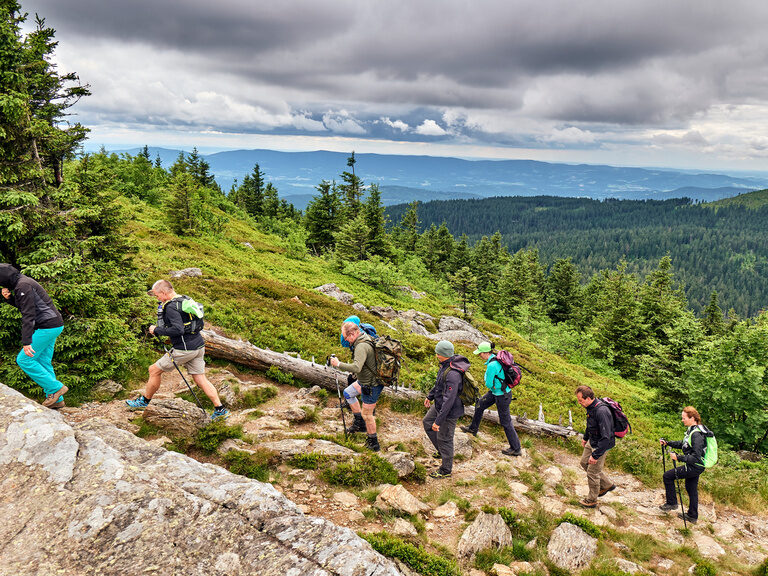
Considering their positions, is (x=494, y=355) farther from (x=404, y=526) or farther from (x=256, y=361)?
(x=256, y=361)

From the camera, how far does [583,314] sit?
49844 millimetres

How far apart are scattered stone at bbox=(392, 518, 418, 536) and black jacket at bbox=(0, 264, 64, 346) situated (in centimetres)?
→ 698

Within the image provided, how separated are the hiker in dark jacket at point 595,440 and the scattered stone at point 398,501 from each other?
3.73 m

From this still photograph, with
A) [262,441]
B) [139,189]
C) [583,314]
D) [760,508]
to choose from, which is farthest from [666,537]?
[139,189]

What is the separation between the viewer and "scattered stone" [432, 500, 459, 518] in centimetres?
681

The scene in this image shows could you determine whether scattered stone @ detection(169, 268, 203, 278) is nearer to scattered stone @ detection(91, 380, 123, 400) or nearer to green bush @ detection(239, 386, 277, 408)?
scattered stone @ detection(91, 380, 123, 400)

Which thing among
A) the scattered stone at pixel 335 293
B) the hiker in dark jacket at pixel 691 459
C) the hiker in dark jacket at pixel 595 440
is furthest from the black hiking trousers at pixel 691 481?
the scattered stone at pixel 335 293

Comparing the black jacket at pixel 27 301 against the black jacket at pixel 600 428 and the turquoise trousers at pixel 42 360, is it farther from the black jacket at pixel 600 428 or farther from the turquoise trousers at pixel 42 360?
the black jacket at pixel 600 428

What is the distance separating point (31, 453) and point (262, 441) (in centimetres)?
384

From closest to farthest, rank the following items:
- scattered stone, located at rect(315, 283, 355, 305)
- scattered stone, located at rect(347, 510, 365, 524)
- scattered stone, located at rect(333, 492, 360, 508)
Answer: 1. scattered stone, located at rect(347, 510, 365, 524)
2. scattered stone, located at rect(333, 492, 360, 508)
3. scattered stone, located at rect(315, 283, 355, 305)

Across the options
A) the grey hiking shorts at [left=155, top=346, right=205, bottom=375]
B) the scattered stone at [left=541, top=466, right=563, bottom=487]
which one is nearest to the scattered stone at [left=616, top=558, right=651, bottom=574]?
the scattered stone at [left=541, top=466, right=563, bottom=487]

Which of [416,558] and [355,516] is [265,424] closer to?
[355,516]

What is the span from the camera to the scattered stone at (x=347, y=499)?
21.2ft

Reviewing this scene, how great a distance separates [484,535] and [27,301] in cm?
873
